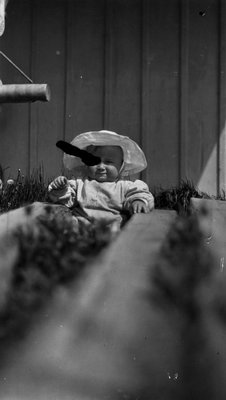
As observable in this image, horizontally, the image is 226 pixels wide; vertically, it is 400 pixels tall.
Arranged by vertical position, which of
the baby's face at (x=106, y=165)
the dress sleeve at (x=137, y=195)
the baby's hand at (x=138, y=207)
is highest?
the baby's face at (x=106, y=165)

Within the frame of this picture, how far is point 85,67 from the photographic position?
461 cm

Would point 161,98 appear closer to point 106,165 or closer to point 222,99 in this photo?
point 222,99

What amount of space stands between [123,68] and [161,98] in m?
0.32

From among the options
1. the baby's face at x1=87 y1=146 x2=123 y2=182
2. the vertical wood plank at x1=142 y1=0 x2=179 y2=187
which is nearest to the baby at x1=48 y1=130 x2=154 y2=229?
the baby's face at x1=87 y1=146 x2=123 y2=182

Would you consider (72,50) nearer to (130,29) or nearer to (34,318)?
(130,29)

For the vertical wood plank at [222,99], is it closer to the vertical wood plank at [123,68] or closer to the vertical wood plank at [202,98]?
the vertical wood plank at [202,98]

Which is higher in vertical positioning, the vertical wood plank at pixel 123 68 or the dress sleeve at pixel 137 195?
the vertical wood plank at pixel 123 68

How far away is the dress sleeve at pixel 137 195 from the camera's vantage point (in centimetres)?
294

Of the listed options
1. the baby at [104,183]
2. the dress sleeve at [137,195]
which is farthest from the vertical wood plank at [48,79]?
the dress sleeve at [137,195]

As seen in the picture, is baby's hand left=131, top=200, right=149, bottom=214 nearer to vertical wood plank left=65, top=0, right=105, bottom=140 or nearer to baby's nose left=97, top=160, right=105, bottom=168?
baby's nose left=97, top=160, right=105, bottom=168

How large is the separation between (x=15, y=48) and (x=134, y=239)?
306 centimetres

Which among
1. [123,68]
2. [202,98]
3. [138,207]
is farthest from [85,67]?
[138,207]

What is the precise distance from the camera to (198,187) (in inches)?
173

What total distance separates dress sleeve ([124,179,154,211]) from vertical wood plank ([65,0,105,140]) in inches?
55.5
